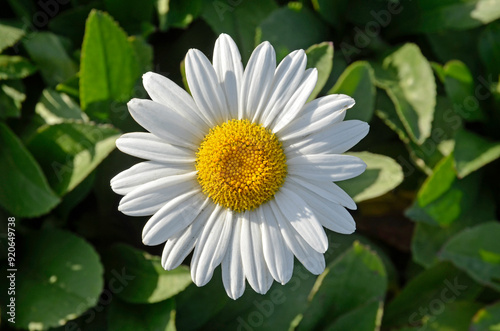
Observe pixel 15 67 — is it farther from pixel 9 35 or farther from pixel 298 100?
pixel 298 100

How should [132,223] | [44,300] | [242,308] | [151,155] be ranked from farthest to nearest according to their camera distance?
1. [132,223]
2. [242,308]
3. [44,300]
4. [151,155]

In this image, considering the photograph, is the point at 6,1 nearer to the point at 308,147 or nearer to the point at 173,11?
the point at 173,11

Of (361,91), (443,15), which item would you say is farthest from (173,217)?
(443,15)

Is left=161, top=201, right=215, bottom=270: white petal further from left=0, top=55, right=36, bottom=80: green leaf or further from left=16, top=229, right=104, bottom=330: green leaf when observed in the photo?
left=0, top=55, right=36, bottom=80: green leaf

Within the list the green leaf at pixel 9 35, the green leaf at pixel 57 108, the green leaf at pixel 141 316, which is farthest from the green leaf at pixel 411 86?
the green leaf at pixel 9 35

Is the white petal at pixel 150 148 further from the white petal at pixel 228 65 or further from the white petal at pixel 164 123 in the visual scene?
the white petal at pixel 228 65

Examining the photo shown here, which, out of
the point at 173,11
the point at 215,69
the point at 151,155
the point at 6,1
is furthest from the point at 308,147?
the point at 6,1

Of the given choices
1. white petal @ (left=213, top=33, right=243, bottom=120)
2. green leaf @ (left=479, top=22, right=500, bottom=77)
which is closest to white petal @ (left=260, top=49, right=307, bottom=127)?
white petal @ (left=213, top=33, right=243, bottom=120)
